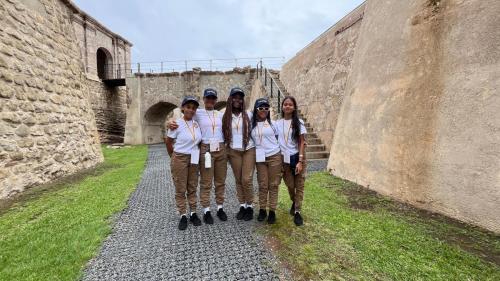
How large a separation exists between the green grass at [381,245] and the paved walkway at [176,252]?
1.05 ft

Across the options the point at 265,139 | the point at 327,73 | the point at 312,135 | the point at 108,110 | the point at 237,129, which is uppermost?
the point at 327,73

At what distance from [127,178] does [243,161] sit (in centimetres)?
433

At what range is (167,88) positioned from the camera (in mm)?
18469

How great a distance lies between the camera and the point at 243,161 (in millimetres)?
3613

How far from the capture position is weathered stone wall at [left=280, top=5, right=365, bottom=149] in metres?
8.55

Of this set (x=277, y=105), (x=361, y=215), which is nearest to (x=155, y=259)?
(x=361, y=215)

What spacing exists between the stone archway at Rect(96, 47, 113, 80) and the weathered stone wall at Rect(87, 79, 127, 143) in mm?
2247

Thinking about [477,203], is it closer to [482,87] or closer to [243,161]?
[482,87]

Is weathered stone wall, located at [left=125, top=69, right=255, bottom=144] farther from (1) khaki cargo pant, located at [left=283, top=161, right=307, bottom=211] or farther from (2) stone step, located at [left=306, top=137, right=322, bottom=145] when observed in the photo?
(1) khaki cargo pant, located at [left=283, top=161, right=307, bottom=211]

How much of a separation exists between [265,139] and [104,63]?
22659mm

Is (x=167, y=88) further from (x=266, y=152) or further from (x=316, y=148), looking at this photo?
(x=266, y=152)

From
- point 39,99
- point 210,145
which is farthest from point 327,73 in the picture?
point 39,99

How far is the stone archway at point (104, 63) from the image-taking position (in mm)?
21547

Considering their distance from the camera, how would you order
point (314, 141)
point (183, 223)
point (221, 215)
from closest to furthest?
point (183, 223), point (221, 215), point (314, 141)
